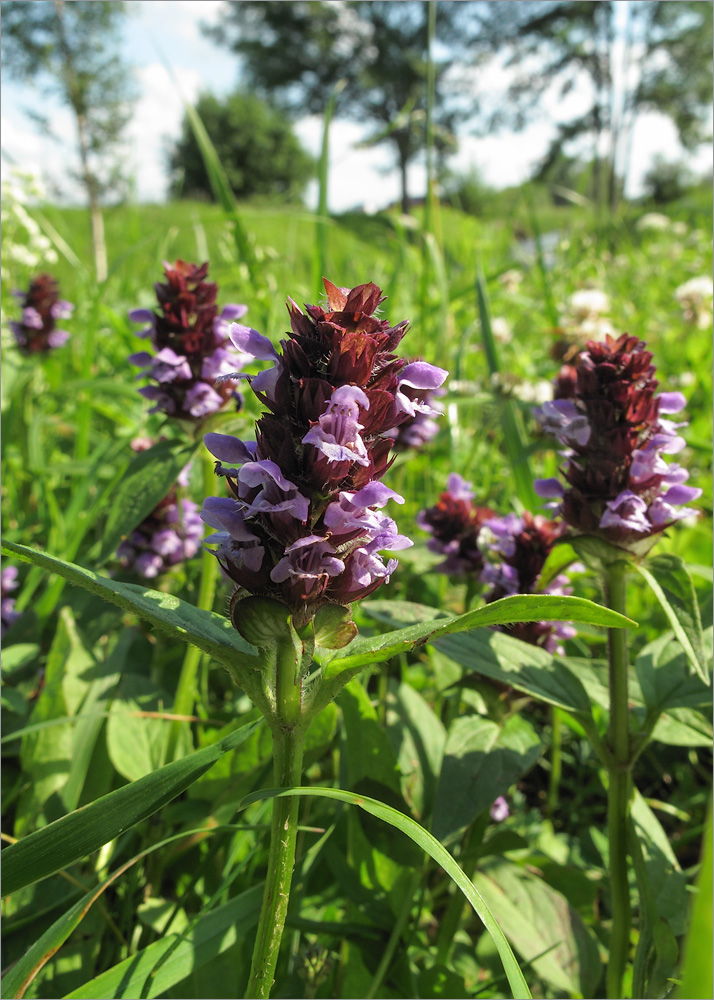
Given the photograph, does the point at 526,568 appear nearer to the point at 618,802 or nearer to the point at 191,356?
the point at 618,802

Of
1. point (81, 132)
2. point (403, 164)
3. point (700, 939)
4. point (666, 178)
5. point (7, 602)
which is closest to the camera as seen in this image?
point (700, 939)

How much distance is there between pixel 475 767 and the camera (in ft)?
3.75

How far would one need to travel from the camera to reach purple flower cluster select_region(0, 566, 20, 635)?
1811 mm

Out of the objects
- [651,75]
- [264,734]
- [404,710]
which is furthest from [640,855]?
[651,75]

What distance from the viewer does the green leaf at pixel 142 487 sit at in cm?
136

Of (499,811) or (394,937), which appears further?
(499,811)

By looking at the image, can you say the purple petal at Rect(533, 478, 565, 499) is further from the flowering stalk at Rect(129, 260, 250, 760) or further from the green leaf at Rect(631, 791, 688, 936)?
the flowering stalk at Rect(129, 260, 250, 760)

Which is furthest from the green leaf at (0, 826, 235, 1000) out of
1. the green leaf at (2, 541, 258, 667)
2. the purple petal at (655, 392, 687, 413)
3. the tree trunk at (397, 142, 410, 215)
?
the tree trunk at (397, 142, 410, 215)

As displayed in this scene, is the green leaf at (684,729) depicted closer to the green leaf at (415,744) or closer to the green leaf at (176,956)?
the green leaf at (415,744)

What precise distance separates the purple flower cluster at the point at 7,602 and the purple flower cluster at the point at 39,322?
206 centimetres

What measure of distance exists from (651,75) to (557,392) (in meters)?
27.4

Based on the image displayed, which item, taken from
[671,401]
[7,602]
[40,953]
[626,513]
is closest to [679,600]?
[626,513]

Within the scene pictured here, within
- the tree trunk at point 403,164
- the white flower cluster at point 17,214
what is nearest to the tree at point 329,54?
the tree trunk at point 403,164

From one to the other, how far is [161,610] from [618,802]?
862 mm
